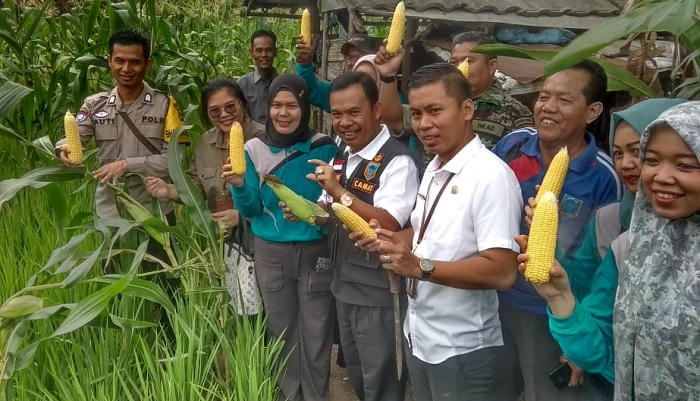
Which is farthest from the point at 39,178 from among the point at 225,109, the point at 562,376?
the point at 562,376

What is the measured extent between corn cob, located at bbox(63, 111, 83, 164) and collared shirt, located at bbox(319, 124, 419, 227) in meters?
1.27

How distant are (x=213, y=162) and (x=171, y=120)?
0.40 meters

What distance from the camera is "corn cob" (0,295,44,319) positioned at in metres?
2.26

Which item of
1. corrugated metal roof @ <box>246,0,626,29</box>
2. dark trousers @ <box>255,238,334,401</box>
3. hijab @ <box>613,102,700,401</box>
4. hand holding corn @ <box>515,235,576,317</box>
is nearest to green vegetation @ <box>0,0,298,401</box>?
dark trousers @ <box>255,238,334,401</box>

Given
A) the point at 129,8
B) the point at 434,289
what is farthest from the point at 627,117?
the point at 129,8

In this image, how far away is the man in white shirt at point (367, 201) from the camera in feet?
8.30

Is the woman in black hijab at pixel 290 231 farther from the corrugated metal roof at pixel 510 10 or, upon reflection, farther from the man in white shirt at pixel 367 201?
the corrugated metal roof at pixel 510 10

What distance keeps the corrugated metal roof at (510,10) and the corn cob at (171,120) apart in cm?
131

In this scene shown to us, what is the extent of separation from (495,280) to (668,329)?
0.63m

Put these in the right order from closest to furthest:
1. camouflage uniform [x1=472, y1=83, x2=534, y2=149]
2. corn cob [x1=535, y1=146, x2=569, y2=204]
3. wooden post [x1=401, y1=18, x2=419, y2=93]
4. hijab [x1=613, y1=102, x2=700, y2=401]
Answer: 1. hijab [x1=613, y1=102, x2=700, y2=401]
2. corn cob [x1=535, y1=146, x2=569, y2=204]
3. camouflage uniform [x1=472, y1=83, x2=534, y2=149]
4. wooden post [x1=401, y1=18, x2=419, y2=93]

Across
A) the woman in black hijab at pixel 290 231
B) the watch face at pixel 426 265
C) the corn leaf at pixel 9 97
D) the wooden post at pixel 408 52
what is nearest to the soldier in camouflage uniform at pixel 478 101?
the woman in black hijab at pixel 290 231

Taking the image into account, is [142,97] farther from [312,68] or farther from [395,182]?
[395,182]

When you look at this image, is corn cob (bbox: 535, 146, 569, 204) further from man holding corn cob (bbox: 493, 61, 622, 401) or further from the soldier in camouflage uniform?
the soldier in camouflage uniform

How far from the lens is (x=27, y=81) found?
4.97 meters
